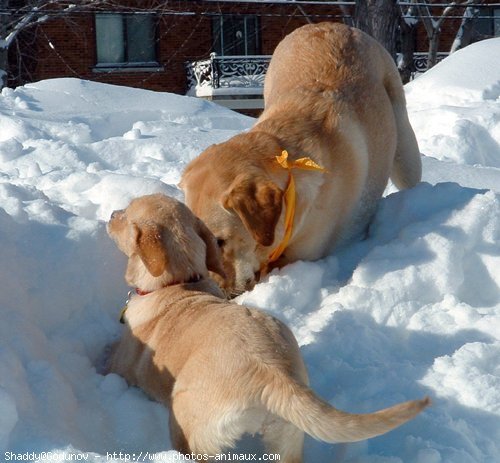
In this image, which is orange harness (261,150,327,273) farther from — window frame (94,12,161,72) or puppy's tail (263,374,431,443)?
window frame (94,12,161,72)

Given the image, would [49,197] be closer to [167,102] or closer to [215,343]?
[215,343]

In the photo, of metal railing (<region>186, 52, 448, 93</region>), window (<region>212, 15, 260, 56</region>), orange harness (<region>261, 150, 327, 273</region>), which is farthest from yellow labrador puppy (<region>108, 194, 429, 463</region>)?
window (<region>212, 15, 260, 56</region>)

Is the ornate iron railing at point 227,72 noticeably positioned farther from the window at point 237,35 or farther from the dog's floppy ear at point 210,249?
the dog's floppy ear at point 210,249

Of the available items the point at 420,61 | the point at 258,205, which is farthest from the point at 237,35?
the point at 258,205

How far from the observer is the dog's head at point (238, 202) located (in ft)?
14.8

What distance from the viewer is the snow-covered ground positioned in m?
3.40

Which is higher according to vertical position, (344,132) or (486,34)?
(344,132)

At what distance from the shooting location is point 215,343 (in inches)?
129

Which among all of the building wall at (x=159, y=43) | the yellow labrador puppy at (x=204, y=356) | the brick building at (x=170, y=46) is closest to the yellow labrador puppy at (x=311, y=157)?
the yellow labrador puppy at (x=204, y=356)

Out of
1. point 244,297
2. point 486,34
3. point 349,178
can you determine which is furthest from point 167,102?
point 486,34

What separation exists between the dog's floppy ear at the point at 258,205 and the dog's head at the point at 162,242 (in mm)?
246

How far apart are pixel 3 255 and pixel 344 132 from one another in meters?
1.94

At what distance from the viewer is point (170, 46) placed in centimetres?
2486

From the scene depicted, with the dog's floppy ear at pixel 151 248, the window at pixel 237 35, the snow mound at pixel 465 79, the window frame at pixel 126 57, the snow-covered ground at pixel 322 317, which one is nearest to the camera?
the snow-covered ground at pixel 322 317
